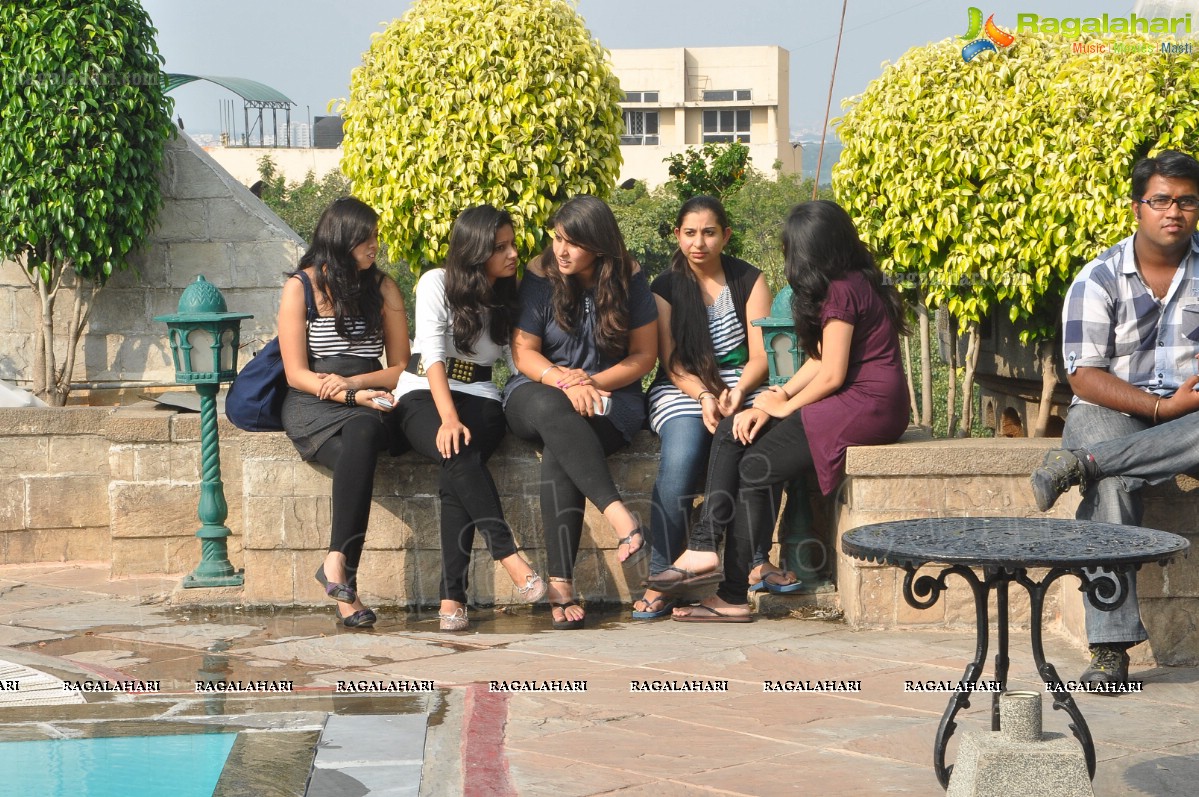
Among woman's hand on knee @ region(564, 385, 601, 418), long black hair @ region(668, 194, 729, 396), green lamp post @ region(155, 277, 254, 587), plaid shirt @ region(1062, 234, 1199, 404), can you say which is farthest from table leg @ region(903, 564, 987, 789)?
green lamp post @ region(155, 277, 254, 587)

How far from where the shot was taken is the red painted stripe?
378 centimetres

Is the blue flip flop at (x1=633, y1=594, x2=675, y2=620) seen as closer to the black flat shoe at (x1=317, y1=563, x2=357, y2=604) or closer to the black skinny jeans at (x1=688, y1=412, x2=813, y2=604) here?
the black skinny jeans at (x1=688, y1=412, x2=813, y2=604)

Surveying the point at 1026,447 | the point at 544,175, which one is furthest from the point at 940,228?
the point at 1026,447

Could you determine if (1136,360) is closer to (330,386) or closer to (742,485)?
(742,485)

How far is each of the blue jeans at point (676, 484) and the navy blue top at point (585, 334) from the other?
8.7 inches

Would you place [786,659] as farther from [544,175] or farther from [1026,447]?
[544,175]

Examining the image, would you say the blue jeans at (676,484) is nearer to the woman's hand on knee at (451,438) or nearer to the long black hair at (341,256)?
the woman's hand on knee at (451,438)

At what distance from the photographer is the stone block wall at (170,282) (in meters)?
8.95

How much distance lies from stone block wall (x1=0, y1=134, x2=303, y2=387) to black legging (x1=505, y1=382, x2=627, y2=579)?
349 cm

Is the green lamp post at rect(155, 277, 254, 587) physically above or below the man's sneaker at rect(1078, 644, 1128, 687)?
above

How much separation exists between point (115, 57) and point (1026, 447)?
574cm

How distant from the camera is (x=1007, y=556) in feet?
11.0

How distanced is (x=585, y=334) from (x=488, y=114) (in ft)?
10.4

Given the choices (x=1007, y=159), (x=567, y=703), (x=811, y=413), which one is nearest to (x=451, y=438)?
(x=811, y=413)
